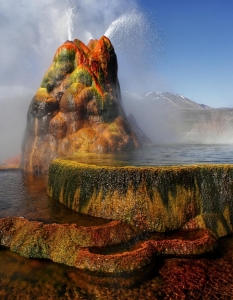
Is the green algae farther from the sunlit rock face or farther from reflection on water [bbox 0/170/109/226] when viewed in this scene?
the sunlit rock face

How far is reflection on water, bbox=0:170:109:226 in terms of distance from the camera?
30.1ft

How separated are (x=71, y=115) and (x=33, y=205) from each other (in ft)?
27.4

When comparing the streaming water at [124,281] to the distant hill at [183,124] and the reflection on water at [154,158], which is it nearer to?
the reflection on water at [154,158]

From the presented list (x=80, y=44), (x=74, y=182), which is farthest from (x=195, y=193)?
(x=80, y=44)

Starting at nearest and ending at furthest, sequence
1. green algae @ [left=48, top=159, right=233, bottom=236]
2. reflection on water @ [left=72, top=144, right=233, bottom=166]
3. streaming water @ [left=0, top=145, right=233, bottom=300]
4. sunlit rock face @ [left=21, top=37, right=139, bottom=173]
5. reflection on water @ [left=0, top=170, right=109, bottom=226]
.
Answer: streaming water @ [left=0, top=145, right=233, bottom=300], green algae @ [left=48, top=159, right=233, bottom=236], reflection on water @ [left=0, top=170, right=109, bottom=226], reflection on water @ [left=72, top=144, right=233, bottom=166], sunlit rock face @ [left=21, top=37, right=139, bottom=173]

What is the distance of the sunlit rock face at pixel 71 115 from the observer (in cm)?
1741

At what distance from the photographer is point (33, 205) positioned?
1065cm

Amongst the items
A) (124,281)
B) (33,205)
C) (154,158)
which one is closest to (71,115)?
(154,158)

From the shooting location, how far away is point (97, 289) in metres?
5.72

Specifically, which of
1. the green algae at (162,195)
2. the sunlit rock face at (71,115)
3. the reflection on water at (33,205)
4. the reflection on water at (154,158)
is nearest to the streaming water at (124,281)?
the green algae at (162,195)

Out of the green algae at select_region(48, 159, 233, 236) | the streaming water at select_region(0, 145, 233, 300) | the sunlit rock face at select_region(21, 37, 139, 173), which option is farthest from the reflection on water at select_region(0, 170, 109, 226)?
the sunlit rock face at select_region(21, 37, 139, 173)

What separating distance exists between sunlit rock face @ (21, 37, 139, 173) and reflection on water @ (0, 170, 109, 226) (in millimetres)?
3138

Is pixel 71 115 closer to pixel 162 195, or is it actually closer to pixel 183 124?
pixel 162 195

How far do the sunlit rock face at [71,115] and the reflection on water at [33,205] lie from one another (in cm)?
314
